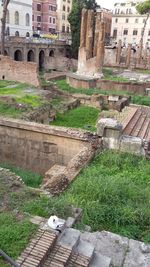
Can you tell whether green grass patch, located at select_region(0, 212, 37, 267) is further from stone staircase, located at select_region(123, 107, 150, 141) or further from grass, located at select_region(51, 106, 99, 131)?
grass, located at select_region(51, 106, 99, 131)

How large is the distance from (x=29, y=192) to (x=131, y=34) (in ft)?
215

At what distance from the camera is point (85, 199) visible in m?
7.46

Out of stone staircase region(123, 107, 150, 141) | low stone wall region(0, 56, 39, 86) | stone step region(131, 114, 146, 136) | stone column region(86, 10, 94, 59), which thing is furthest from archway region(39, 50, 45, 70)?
stone step region(131, 114, 146, 136)

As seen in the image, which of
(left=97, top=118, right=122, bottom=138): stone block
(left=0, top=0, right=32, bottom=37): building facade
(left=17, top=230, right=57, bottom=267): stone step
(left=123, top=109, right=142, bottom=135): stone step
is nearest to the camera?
(left=17, top=230, right=57, bottom=267): stone step

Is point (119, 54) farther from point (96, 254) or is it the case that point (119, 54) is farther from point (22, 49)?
point (96, 254)

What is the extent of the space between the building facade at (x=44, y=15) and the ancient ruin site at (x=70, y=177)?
38223mm

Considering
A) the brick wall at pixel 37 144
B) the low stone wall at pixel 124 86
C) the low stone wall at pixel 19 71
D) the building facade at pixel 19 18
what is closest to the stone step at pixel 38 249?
the brick wall at pixel 37 144

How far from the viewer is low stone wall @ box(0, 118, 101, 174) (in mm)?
11125

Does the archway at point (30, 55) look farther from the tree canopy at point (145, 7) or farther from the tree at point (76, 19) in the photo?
the tree canopy at point (145, 7)

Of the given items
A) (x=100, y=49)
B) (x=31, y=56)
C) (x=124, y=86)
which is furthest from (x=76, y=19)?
(x=124, y=86)

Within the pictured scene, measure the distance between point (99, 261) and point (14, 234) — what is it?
4.97 ft

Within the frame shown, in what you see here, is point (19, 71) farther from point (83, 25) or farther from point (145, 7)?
point (145, 7)

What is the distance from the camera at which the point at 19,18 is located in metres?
43.3

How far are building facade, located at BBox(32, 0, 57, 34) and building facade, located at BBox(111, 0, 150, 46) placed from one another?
48.3 ft
